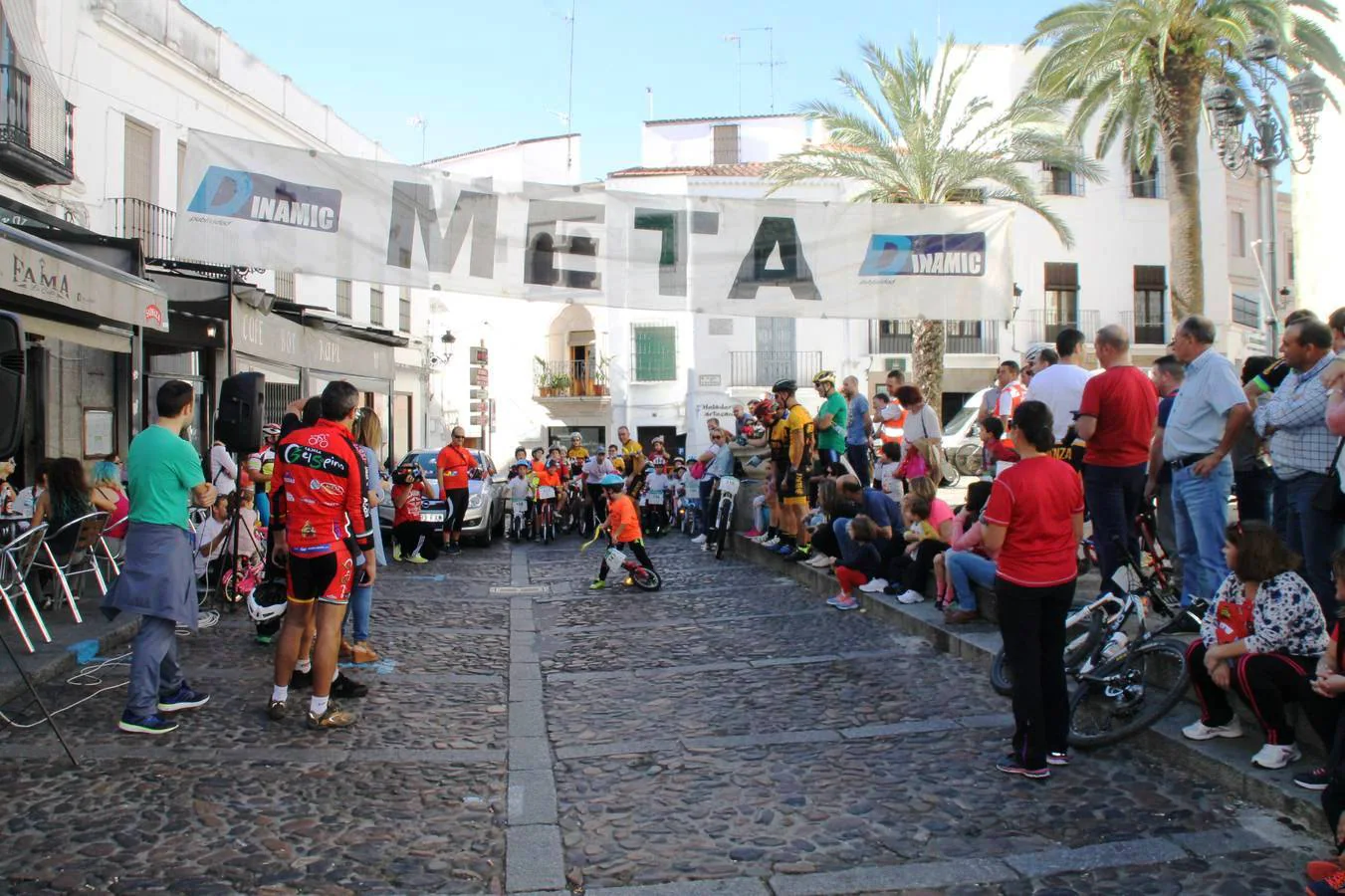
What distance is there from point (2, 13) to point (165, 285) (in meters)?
4.24

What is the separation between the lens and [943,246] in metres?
11.6

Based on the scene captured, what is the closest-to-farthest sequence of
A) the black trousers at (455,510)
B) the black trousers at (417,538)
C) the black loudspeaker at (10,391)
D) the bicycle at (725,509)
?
the black loudspeaker at (10,391)
the bicycle at (725,509)
the black trousers at (417,538)
the black trousers at (455,510)

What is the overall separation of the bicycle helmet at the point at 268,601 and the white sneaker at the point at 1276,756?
6447 millimetres

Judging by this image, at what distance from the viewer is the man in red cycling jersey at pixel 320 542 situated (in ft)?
19.4

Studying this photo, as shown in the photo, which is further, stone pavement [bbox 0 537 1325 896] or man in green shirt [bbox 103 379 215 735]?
man in green shirt [bbox 103 379 215 735]

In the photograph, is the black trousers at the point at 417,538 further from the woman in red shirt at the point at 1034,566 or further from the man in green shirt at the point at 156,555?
the woman in red shirt at the point at 1034,566

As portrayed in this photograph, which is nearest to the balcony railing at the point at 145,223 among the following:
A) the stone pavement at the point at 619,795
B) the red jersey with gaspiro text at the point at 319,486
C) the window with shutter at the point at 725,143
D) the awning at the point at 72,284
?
the awning at the point at 72,284

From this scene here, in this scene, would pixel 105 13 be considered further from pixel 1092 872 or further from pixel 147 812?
pixel 1092 872

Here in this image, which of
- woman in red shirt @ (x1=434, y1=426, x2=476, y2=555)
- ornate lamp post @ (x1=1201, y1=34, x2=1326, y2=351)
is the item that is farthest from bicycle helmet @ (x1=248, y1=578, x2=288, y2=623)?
ornate lamp post @ (x1=1201, y1=34, x2=1326, y2=351)

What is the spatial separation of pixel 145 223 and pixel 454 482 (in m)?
7.37

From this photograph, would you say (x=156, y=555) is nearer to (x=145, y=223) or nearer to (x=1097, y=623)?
(x=1097, y=623)

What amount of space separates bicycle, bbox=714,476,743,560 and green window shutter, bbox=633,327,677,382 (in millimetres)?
→ 23434

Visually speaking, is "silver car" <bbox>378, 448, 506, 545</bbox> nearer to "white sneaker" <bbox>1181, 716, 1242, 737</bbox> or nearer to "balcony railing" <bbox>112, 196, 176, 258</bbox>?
"balcony railing" <bbox>112, 196, 176, 258</bbox>

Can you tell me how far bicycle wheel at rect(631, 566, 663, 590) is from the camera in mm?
11781
